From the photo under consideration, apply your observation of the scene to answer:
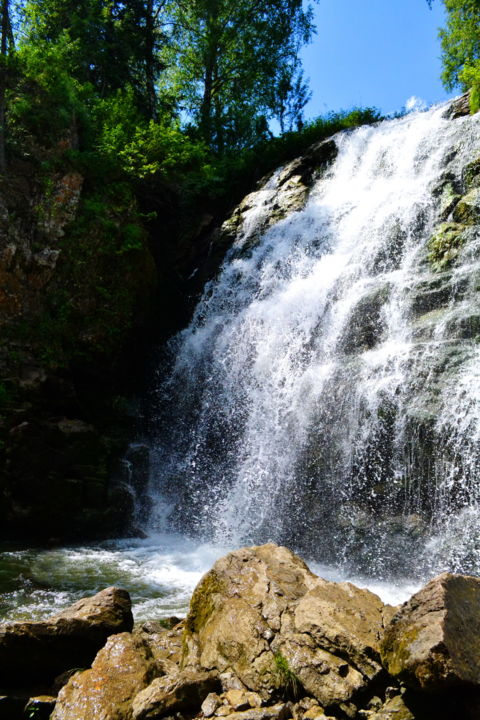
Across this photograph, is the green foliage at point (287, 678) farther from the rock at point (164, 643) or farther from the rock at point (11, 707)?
the rock at point (11, 707)

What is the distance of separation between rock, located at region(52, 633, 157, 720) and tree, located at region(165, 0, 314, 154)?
900 inches

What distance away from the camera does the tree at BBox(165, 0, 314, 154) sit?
2466 centimetres

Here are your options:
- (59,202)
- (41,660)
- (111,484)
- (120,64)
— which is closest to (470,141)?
(59,202)

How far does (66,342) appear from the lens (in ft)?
38.3

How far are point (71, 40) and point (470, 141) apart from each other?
15929mm

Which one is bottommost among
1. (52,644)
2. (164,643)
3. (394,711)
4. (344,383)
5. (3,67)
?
(164,643)

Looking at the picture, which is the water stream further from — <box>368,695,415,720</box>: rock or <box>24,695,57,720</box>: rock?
<box>368,695,415,720</box>: rock

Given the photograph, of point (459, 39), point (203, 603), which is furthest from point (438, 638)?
point (459, 39)

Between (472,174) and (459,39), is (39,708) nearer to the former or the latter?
(472,174)

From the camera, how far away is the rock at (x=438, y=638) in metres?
2.76

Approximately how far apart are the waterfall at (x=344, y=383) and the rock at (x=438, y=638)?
397 centimetres

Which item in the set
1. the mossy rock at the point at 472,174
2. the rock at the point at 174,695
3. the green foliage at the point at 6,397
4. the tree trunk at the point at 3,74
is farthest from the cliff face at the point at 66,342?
the mossy rock at the point at 472,174

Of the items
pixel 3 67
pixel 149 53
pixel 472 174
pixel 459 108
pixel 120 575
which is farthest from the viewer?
pixel 149 53

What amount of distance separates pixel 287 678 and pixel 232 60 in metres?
28.5
